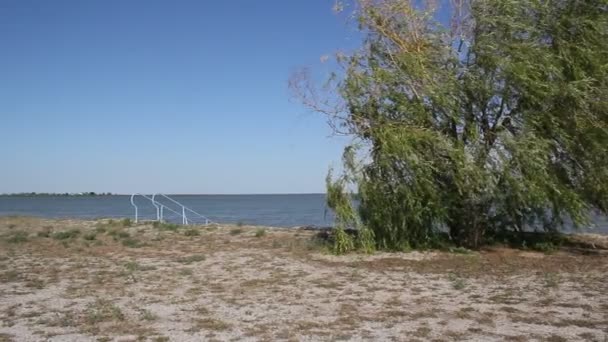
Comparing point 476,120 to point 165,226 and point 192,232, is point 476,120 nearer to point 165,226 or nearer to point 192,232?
point 192,232

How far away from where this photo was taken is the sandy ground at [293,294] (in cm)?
734

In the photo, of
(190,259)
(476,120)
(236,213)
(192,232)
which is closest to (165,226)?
(192,232)

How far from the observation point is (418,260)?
13578mm

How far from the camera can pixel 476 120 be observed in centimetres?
1412

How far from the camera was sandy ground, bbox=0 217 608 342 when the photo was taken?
734 cm

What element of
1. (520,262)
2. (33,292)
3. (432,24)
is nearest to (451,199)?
(520,262)

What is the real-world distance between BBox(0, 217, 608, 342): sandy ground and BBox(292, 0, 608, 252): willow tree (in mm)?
1074

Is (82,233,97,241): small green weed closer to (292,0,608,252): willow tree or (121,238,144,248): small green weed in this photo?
(121,238,144,248): small green weed

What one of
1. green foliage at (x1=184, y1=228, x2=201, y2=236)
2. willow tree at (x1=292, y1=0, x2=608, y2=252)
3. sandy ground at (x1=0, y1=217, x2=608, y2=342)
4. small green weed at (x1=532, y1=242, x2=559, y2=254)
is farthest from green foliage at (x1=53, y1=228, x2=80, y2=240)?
small green weed at (x1=532, y1=242, x2=559, y2=254)

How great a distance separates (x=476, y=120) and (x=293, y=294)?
6.72 meters

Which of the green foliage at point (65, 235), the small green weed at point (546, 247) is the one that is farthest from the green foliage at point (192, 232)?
the small green weed at point (546, 247)

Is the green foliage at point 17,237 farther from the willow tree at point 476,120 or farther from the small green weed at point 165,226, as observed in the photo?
the willow tree at point 476,120

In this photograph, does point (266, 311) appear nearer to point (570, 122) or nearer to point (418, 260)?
point (418, 260)

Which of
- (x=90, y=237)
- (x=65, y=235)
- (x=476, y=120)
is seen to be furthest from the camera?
(x=65, y=235)
